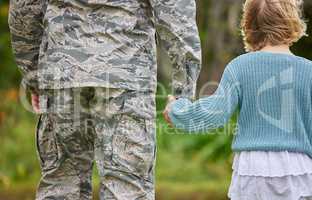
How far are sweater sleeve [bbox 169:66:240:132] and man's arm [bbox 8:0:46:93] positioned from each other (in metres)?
1.01

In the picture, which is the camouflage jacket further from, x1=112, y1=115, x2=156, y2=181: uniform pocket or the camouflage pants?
x1=112, y1=115, x2=156, y2=181: uniform pocket

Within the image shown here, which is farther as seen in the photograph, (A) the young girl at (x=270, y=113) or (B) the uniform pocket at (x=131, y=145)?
(B) the uniform pocket at (x=131, y=145)

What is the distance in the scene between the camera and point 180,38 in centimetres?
388

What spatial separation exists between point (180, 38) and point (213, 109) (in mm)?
409

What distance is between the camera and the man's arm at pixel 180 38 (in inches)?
152

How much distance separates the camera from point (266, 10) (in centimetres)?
373

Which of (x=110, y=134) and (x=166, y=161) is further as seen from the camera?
(x=166, y=161)

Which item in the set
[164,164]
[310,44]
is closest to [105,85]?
[164,164]

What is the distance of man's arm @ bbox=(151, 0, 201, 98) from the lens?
3.86 meters

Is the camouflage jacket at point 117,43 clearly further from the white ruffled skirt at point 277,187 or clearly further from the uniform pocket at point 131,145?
the white ruffled skirt at point 277,187

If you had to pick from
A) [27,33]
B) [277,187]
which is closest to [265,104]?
[277,187]

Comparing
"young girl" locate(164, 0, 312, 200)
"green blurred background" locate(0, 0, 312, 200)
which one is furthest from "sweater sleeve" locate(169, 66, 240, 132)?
"green blurred background" locate(0, 0, 312, 200)

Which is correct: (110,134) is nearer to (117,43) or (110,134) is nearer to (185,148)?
(117,43)

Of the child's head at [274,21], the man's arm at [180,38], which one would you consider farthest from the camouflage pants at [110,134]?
the child's head at [274,21]
